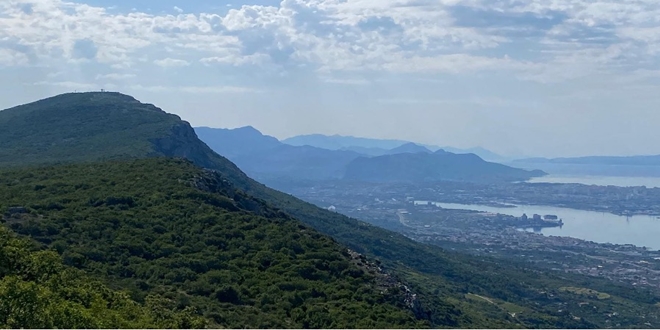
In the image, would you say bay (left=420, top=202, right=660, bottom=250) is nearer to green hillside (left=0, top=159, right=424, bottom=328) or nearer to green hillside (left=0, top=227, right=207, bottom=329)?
green hillside (left=0, top=159, right=424, bottom=328)

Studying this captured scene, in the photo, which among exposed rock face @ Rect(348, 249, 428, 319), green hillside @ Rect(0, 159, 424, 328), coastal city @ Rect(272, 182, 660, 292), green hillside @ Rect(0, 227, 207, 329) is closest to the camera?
green hillside @ Rect(0, 227, 207, 329)

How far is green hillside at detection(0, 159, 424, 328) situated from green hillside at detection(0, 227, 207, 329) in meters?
2.91

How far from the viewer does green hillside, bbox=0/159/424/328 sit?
82.5 feet

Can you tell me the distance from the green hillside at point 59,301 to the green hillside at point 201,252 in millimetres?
2915

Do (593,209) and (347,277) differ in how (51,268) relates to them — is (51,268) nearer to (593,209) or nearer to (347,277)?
(347,277)

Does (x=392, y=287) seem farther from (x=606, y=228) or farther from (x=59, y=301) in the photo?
(x=606, y=228)

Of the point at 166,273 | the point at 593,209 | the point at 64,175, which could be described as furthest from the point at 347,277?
the point at 593,209

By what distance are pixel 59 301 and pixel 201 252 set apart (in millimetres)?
13653

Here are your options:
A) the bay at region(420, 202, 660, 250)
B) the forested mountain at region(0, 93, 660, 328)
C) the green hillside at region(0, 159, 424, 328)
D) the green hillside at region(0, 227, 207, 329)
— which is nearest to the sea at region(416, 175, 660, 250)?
the bay at region(420, 202, 660, 250)

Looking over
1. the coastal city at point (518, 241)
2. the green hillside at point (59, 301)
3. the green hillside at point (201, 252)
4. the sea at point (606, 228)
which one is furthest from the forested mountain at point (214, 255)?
the sea at point (606, 228)

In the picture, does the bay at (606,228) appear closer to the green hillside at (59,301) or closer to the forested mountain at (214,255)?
the forested mountain at (214,255)

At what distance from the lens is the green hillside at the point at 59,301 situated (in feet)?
47.1

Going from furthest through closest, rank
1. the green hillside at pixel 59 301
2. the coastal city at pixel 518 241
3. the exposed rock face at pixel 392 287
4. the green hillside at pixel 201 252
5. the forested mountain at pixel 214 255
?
the coastal city at pixel 518 241 < the exposed rock face at pixel 392 287 < the forested mountain at pixel 214 255 < the green hillside at pixel 201 252 < the green hillside at pixel 59 301

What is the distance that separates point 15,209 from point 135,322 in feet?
56.5
